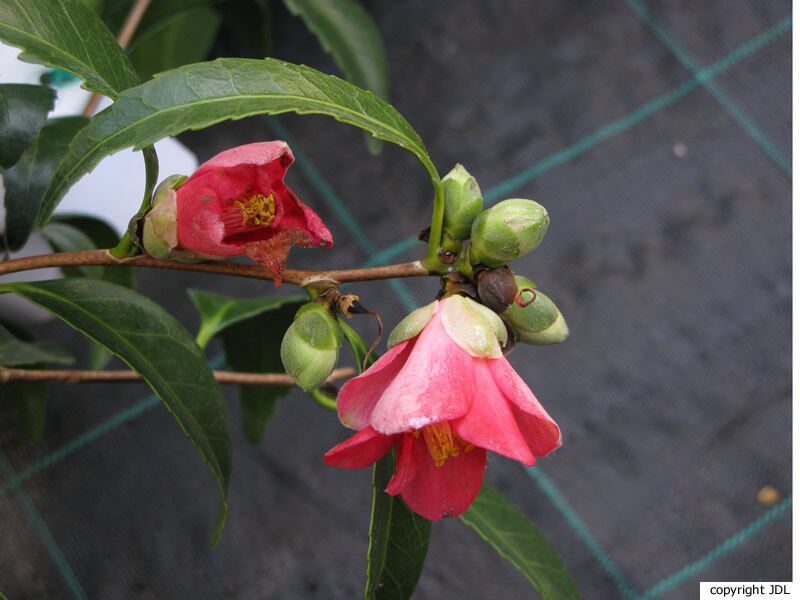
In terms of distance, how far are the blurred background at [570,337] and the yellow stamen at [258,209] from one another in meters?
0.47

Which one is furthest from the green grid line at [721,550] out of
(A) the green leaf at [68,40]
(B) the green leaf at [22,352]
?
(A) the green leaf at [68,40]

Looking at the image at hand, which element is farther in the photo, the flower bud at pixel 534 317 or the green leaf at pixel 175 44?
the green leaf at pixel 175 44

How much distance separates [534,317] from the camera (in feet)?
1.35

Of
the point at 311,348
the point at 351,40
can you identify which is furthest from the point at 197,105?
the point at 351,40

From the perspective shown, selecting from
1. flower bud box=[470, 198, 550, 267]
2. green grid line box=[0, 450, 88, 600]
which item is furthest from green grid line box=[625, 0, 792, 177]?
green grid line box=[0, 450, 88, 600]

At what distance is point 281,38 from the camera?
1.22m

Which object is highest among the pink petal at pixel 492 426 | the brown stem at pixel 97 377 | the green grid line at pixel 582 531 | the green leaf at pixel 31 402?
the pink petal at pixel 492 426

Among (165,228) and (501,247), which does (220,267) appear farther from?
(501,247)

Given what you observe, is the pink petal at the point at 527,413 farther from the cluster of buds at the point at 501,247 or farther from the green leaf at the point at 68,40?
the green leaf at the point at 68,40

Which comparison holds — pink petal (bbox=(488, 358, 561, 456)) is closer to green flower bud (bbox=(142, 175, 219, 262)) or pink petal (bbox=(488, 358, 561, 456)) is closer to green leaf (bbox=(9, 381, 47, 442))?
green flower bud (bbox=(142, 175, 219, 262))

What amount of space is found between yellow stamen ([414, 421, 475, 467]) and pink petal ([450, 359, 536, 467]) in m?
0.04

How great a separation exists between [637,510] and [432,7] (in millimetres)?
953

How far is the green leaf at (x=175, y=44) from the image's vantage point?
88 centimetres

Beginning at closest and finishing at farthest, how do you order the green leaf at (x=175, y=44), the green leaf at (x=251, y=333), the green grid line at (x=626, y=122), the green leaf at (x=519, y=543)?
the green leaf at (x=519, y=543)
the green leaf at (x=251, y=333)
the green leaf at (x=175, y=44)
the green grid line at (x=626, y=122)
